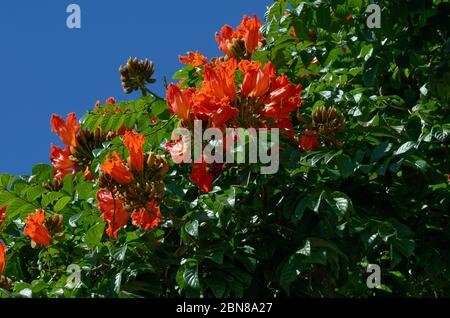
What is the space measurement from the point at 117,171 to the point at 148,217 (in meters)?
0.25

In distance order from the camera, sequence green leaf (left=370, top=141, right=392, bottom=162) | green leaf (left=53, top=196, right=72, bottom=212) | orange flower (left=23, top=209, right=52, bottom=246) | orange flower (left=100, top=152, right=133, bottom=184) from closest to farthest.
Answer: orange flower (left=100, top=152, right=133, bottom=184)
green leaf (left=370, top=141, right=392, bottom=162)
orange flower (left=23, top=209, right=52, bottom=246)
green leaf (left=53, top=196, right=72, bottom=212)

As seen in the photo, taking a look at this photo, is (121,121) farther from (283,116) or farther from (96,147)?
(283,116)

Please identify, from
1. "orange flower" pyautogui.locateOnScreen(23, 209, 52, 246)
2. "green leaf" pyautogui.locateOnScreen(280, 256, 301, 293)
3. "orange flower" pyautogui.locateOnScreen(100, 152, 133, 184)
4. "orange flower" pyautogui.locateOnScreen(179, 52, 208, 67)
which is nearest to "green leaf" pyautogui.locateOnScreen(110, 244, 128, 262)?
"orange flower" pyautogui.locateOnScreen(100, 152, 133, 184)

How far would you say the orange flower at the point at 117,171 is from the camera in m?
2.71

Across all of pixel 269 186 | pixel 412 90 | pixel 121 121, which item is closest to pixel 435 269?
pixel 269 186

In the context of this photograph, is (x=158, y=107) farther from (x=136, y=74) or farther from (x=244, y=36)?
(x=244, y=36)

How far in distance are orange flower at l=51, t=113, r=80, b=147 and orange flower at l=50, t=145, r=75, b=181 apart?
9 cm

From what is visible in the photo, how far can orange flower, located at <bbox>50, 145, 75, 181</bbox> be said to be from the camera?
356 centimetres

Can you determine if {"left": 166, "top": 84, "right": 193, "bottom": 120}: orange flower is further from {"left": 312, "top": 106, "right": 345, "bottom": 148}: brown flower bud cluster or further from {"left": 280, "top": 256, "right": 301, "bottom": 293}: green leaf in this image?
{"left": 280, "top": 256, "right": 301, "bottom": 293}: green leaf

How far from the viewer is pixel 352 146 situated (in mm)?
3307

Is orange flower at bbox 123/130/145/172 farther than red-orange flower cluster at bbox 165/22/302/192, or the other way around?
red-orange flower cluster at bbox 165/22/302/192

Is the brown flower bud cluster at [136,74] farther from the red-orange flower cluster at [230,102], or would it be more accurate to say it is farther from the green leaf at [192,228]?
the green leaf at [192,228]

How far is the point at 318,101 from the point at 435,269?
821mm

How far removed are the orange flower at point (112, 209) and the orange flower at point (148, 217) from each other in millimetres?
41
